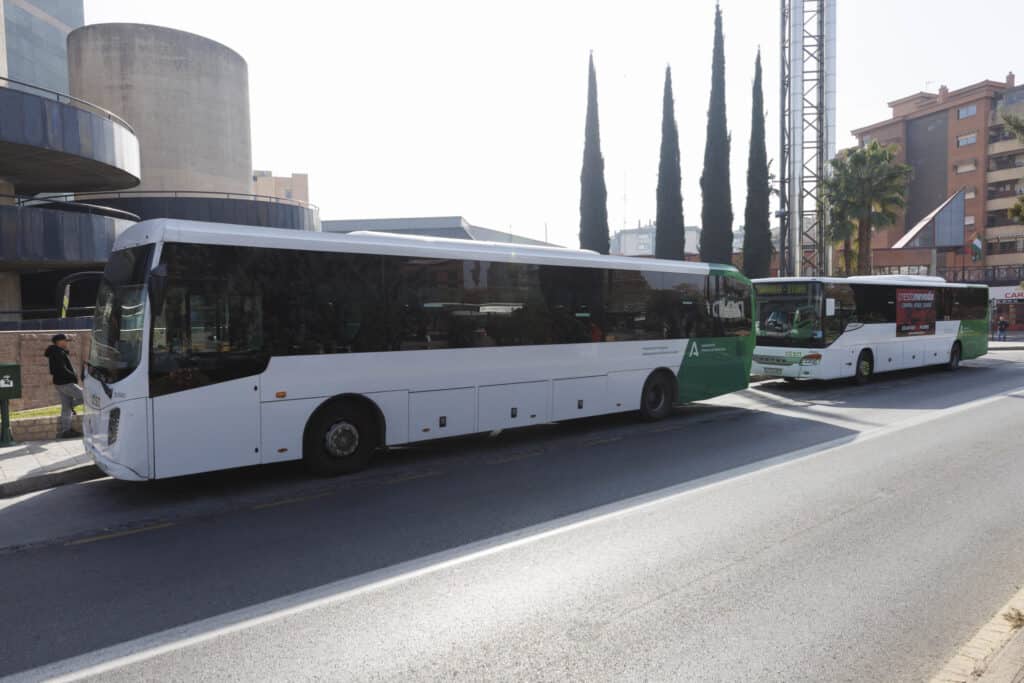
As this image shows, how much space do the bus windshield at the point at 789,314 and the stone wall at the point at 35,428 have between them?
49.0ft

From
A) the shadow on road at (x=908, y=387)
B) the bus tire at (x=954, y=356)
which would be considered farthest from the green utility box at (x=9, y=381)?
the bus tire at (x=954, y=356)

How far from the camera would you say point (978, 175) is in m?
69.5

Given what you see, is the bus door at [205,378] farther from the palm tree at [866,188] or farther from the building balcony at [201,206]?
the palm tree at [866,188]

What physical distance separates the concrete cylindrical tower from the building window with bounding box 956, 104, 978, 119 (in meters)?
68.9

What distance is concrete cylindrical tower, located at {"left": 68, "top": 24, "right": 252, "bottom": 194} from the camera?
111 feet

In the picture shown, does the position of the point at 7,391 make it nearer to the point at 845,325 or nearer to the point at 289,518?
the point at 289,518

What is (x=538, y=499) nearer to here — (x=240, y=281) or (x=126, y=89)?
(x=240, y=281)

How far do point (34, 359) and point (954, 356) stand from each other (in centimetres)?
2541

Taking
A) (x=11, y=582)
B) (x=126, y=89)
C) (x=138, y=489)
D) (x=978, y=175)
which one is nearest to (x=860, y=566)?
(x=11, y=582)

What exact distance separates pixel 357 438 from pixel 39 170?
Result: 71.0 ft

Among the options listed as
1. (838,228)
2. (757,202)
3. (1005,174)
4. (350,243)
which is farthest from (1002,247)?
(350,243)

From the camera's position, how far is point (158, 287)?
7.42 metres

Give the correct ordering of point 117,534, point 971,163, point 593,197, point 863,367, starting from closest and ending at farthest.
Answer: point 117,534
point 863,367
point 593,197
point 971,163

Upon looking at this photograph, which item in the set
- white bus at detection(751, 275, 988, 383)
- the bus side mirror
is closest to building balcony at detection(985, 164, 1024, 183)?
white bus at detection(751, 275, 988, 383)
